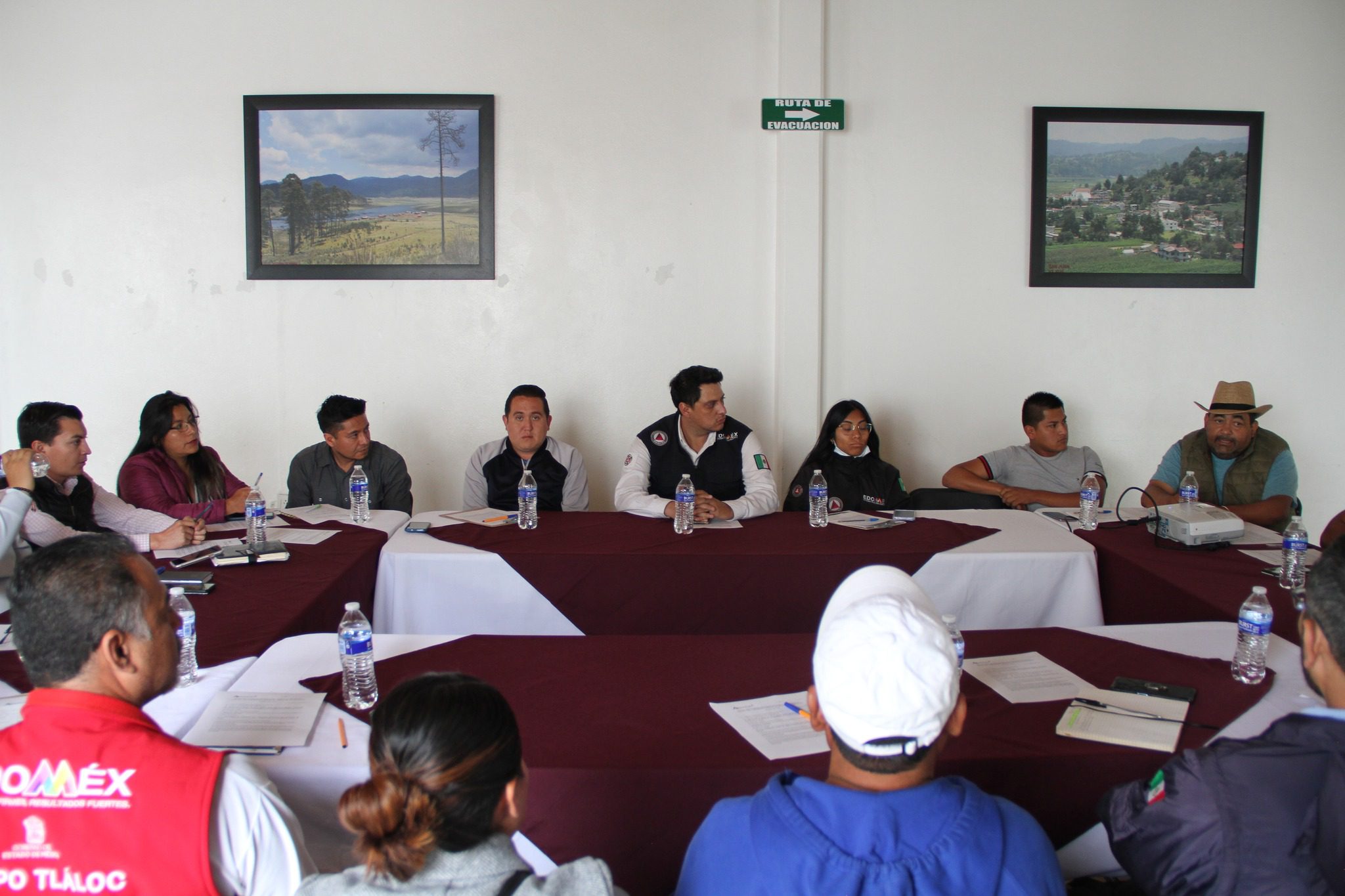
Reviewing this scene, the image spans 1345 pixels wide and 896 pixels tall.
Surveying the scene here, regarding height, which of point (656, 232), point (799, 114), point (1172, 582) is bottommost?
point (1172, 582)

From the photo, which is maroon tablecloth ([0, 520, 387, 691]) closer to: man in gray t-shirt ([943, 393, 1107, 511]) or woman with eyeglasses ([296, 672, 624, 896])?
woman with eyeglasses ([296, 672, 624, 896])

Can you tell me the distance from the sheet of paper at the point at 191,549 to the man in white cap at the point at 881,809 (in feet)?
7.32

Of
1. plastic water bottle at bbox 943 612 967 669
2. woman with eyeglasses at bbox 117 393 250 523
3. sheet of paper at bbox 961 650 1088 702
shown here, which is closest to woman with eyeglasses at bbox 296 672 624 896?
plastic water bottle at bbox 943 612 967 669

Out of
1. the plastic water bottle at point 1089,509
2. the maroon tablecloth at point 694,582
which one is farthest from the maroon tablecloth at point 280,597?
the plastic water bottle at point 1089,509

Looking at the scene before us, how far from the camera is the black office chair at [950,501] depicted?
12.6 feet

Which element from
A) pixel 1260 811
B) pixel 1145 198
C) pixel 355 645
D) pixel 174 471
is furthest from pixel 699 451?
pixel 1260 811

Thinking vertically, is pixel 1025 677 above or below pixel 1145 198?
below

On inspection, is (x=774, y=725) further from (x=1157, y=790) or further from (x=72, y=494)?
(x=72, y=494)

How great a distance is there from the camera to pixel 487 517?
335 centimetres

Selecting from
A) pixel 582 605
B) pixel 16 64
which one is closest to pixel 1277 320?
pixel 582 605

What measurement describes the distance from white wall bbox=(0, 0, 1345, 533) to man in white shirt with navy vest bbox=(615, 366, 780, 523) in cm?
69

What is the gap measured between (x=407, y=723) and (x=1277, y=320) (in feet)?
15.8

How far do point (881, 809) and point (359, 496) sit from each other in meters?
2.76

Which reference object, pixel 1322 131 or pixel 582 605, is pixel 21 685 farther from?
pixel 1322 131
